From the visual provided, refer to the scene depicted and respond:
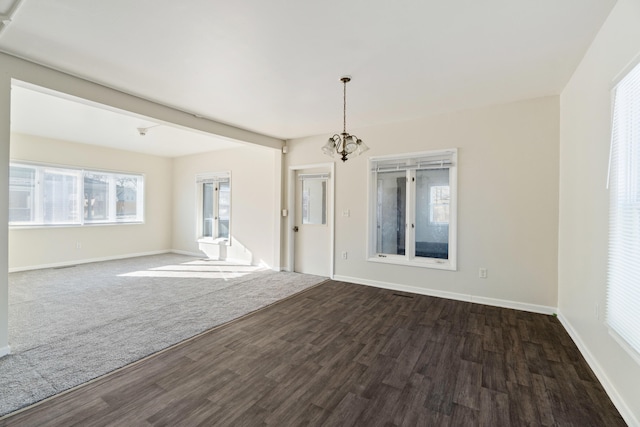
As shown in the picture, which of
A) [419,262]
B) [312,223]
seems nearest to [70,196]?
[312,223]

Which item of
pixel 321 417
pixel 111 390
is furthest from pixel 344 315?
pixel 111 390

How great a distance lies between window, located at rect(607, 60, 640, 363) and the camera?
66.8 inches

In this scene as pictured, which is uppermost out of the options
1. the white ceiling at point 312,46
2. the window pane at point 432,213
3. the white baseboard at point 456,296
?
the white ceiling at point 312,46

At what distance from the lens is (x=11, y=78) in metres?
2.53

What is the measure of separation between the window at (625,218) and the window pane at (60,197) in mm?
8697

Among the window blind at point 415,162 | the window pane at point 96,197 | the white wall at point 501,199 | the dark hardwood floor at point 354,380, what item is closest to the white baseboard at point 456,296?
the white wall at point 501,199

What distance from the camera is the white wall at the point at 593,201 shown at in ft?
6.02

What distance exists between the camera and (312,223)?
570 cm

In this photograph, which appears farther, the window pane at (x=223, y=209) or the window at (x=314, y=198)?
the window pane at (x=223, y=209)

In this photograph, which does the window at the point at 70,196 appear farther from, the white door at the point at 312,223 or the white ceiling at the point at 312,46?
the white door at the point at 312,223

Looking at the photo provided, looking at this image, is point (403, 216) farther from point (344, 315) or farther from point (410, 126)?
point (344, 315)

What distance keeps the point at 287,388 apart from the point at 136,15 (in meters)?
2.98

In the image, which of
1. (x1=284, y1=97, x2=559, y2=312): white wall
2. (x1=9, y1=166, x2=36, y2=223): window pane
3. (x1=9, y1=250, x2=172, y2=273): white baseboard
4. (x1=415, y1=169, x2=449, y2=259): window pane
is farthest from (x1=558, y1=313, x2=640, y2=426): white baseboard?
(x1=9, y1=166, x2=36, y2=223): window pane

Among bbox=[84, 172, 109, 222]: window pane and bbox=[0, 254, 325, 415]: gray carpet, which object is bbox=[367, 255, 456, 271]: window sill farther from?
bbox=[84, 172, 109, 222]: window pane
